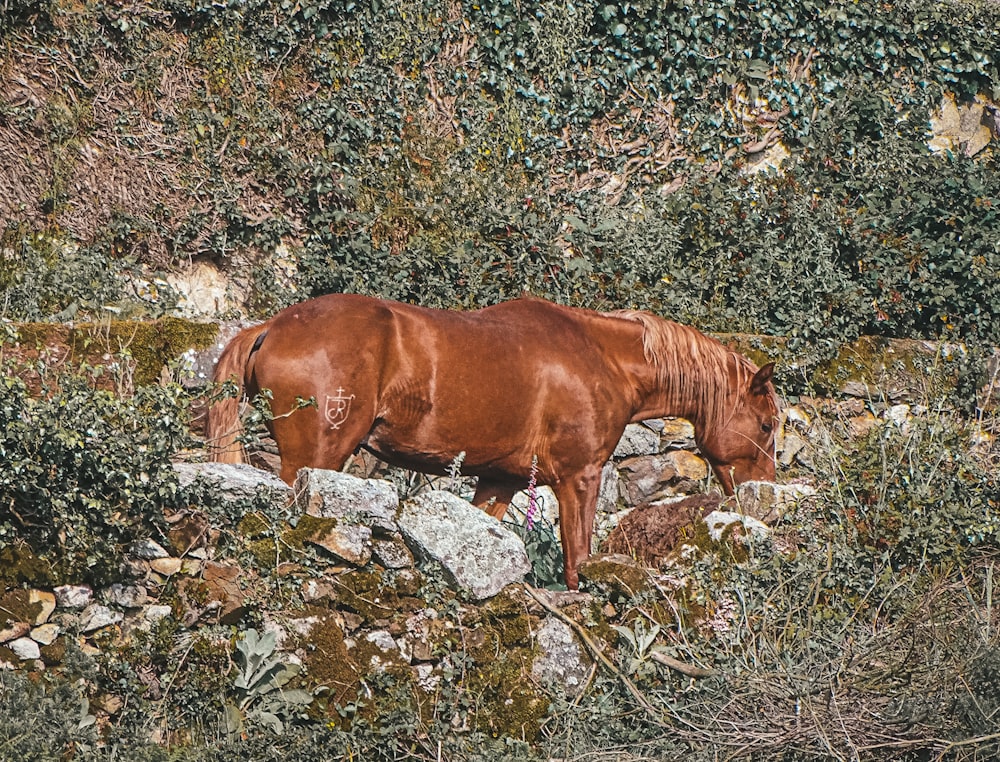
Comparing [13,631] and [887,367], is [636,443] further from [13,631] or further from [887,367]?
[13,631]

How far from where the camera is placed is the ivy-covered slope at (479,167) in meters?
10.5

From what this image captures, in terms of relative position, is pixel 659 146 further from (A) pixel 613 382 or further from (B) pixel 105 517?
(B) pixel 105 517

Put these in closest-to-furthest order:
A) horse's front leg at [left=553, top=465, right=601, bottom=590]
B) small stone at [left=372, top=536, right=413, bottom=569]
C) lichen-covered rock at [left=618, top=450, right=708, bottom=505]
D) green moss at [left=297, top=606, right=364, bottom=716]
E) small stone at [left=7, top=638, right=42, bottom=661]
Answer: small stone at [left=7, top=638, right=42, bottom=661]
green moss at [left=297, top=606, right=364, bottom=716]
small stone at [left=372, top=536, right=413, bottom=569]
horse's front leg at [left=553, top=465, right=601, bottom=590]
lichen-covered rock at [left=618, top=450, right=708, bottom=505]

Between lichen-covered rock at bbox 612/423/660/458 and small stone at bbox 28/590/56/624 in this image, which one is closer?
small stone at bbox 28/590/56/624

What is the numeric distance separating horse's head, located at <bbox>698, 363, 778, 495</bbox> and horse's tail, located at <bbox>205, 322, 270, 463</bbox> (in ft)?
9.89

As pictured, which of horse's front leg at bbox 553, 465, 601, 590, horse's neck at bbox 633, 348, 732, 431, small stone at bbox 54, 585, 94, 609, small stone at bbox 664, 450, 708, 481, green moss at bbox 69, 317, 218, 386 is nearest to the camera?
small stone at bbox 54, 585, 94, 609

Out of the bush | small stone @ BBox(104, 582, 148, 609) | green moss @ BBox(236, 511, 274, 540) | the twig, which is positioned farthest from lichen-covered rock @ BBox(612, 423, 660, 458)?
small stone @ BBox(104, 582, 148, 609)

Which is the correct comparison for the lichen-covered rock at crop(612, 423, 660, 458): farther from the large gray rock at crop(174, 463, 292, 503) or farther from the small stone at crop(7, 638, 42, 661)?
the small stone at crop(7, 638, 42, 661)

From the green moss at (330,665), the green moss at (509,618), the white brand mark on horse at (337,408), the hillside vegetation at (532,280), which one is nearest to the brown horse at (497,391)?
the white brand mark on horse at (337,408)

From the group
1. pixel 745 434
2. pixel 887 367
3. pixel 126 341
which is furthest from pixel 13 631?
pixel 887 367

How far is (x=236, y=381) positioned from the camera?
258 inches

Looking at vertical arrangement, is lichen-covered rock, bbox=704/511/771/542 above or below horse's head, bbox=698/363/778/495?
above

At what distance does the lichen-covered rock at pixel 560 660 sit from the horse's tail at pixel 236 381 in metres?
1.92

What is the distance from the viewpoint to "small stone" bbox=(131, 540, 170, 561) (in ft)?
16.4
